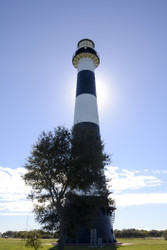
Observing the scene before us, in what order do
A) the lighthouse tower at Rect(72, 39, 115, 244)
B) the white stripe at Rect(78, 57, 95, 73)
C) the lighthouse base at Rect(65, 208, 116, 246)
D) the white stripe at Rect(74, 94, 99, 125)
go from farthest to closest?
1. the white stripe at Rect(78, 57, 95, 73)
2. the white stripe at Rect(74, 94, 99, 125)
3. the lighthouse tower at Rect(72, 39, 115, 244)
4. the lighthouse base at Rect(65, 208, 116, 246)

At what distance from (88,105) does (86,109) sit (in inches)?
32.5

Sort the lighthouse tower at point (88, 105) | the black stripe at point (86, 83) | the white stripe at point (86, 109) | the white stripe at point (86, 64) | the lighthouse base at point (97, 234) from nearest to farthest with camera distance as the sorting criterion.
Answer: the lighthouse base at point (97, 234)
the lighthouse tower at point (88, 105)
the white stripe at point (86, 109)
the black stripe at point (86, 83)
the white stripe at point (86, 64)

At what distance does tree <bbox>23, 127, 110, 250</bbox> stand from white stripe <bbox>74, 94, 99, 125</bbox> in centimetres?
1178

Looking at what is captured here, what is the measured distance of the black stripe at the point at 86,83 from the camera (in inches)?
1195

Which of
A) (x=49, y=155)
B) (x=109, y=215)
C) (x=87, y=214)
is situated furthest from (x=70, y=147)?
(x=109, y=215)

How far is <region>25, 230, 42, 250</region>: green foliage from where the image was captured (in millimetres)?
14281

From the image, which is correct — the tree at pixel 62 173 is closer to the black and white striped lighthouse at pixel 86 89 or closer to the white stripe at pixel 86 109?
the black and white striped lighthouse at pixel 86 89

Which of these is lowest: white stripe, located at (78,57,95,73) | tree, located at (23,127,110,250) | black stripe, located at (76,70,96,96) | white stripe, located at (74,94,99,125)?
tree, located at (23,127,110,250)

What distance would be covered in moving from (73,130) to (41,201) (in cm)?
692

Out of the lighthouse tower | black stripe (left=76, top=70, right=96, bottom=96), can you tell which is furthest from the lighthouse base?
black stripe (left=76, top=70, right=96, bottom=96)

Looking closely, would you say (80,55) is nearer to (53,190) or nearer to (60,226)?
(53,190)

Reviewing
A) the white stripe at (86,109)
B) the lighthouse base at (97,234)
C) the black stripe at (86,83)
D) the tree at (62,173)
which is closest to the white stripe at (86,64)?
the black stripe at (86,83)

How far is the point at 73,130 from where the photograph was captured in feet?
57.2

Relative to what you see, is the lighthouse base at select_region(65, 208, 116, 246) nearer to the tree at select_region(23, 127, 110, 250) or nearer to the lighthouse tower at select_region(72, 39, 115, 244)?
the lighthouse tower at select_region(72, 39, 115, 244)
